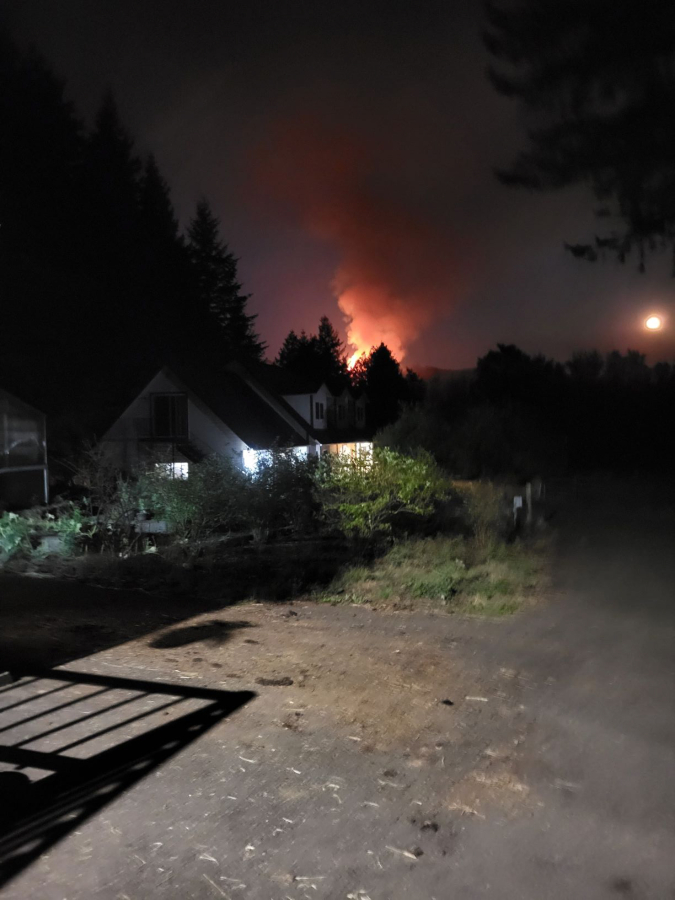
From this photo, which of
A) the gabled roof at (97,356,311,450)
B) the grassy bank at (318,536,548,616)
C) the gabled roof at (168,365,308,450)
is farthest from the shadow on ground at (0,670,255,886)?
the gabled roof at (168,365,308,450)

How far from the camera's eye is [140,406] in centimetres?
2798

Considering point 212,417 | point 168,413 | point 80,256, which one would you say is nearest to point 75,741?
point 168,413

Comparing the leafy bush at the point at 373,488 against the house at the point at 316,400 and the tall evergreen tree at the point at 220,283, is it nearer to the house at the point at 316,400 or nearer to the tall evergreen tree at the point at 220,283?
the house at the point at 316,400

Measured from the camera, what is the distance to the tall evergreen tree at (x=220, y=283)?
191 ft

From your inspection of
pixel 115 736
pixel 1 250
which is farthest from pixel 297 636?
pixel 1 250

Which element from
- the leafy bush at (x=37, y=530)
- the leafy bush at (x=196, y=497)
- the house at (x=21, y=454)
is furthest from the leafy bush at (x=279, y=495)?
the house at (x=21, y=454)

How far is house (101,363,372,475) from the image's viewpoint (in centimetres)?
2736

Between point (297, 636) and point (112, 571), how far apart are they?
175 inches

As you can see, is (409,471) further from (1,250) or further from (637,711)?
(1,250)

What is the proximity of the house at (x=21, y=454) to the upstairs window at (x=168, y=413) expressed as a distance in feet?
26.3

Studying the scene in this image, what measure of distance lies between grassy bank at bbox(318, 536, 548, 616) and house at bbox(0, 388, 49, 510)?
1117 centimetres

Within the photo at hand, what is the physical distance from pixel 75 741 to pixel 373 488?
29.3ft

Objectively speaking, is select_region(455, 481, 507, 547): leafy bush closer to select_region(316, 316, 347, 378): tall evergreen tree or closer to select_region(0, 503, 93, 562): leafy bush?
select_region(0, 503, 93, 562): leafy bush

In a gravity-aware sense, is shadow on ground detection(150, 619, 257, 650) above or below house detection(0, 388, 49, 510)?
below
